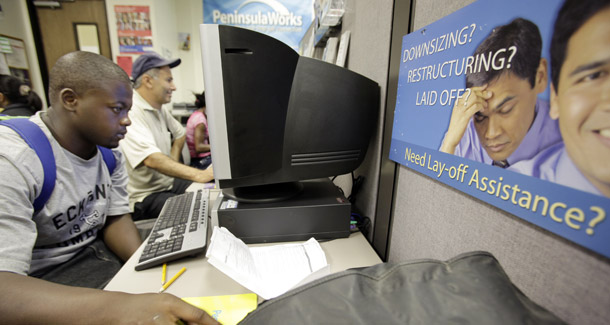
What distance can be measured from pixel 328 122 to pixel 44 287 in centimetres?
64

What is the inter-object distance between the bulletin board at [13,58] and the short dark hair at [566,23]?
12.9ft

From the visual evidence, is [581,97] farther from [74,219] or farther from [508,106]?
[74,219]

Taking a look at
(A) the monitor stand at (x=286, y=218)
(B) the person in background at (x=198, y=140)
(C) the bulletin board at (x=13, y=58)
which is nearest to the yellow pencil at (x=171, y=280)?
(A) the monitor stand at (x=286, y=218)

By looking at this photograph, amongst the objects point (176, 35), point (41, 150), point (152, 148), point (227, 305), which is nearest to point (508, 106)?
point (227, 305)

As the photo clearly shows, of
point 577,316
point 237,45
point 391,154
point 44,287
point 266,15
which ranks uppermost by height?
point 266,15

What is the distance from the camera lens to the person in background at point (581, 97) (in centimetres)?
23

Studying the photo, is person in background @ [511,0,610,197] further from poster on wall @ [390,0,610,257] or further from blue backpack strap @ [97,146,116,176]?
blue backpack strap @ [97,146,116,176]

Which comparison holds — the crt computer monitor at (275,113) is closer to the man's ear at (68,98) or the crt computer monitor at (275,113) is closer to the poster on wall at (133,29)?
the man's ear at (68,98)

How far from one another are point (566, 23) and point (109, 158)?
45.3 inches

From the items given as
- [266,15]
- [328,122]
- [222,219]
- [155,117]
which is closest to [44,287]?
[222,219]

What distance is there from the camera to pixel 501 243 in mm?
336

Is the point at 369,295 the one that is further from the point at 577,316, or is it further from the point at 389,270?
the point at 577,316

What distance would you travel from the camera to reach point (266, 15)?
130 inches

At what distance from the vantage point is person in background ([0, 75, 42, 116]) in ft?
5.38
